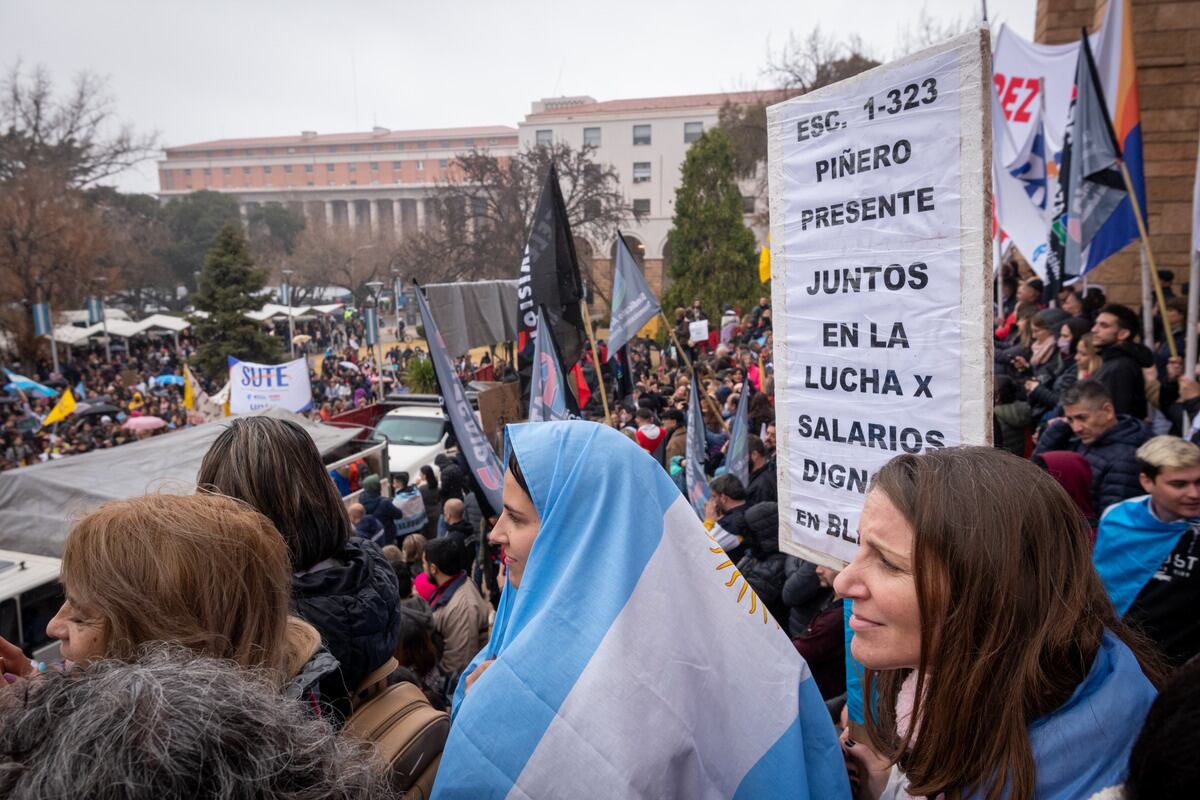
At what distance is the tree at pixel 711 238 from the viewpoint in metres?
33.8

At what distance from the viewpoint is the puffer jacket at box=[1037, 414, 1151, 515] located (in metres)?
3.93

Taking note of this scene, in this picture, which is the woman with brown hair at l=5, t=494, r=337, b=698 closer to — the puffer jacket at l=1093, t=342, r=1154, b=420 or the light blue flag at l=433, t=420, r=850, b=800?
the light blue flag at l=433, t=420, r=850, b=800

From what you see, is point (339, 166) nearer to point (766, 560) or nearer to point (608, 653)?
point (766, 560)

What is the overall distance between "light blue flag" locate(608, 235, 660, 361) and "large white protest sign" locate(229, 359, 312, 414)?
270 inches

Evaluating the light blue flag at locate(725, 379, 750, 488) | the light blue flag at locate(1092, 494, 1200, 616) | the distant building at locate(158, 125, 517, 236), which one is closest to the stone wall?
the light blue flag at locate(725, 379, 750, 488)

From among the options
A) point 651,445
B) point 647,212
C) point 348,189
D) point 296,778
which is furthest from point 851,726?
point 348,189

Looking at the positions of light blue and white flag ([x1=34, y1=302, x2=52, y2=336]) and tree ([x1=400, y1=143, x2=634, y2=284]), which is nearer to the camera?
light blue and white flag ([x1=34, y1=302, x2=52, y2=336])

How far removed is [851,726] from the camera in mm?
2188

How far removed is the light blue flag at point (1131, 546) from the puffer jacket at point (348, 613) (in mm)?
2612

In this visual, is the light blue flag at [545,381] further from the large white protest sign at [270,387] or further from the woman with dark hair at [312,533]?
the large white protest sign at [270,387]

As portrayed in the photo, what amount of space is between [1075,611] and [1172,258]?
1233 cm

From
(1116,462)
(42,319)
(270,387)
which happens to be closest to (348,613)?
(1116,462)

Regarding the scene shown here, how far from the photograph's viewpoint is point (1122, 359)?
5.61 metres

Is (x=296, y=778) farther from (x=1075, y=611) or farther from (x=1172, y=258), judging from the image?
(x=1172, y=258)
